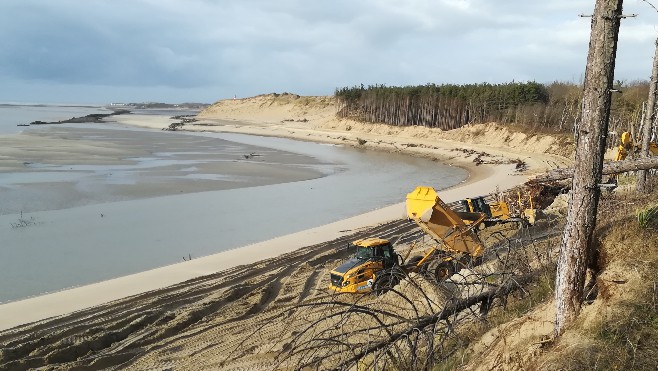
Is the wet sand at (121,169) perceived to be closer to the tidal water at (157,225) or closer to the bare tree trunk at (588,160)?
the tidal water at (157,225)

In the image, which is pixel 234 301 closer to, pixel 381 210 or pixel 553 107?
pixel 381 210

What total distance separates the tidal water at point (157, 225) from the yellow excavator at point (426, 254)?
23.1 ft

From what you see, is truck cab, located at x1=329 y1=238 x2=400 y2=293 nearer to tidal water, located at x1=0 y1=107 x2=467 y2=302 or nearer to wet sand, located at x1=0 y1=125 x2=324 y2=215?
tidal water, located at x1=0 y1=107 x2=467 y2=302

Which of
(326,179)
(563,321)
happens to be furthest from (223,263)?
(326,179)

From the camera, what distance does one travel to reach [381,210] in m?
24.1

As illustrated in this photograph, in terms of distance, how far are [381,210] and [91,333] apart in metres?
15.2

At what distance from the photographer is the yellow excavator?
40.0 feet

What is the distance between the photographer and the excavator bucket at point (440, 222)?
12.3 m

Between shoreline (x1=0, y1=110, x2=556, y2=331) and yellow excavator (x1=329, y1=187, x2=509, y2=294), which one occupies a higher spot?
yellow excavator (x1=329, y1=187, x2=509, y2=294)

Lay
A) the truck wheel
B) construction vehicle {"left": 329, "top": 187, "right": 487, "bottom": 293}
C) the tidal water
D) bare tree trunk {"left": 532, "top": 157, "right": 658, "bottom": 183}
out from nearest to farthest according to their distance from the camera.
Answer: bare tree trunk {"left": 532, "top": 157, "right": 658, "bottom": 183}
the truck wheel
construction vehicle {"left": 329, "top": 187, "right": 487, "bottom": 293}
the tidal water

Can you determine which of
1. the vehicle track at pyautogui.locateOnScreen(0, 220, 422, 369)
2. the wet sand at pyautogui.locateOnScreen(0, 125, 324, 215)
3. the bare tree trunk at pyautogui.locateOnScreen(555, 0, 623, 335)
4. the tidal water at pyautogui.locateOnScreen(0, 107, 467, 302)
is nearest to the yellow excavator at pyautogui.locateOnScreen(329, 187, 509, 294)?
the vehicle track at pyautogui.locateOnScreen(0, 220, 422, 369)

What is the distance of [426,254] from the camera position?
13.2 metres

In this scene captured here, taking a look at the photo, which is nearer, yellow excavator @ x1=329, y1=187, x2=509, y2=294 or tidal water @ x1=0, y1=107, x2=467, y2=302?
yellow excavator @ x1=329, y1=187, x2=509, y2=294

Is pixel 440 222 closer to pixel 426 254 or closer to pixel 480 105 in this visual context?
pixel 426 254
